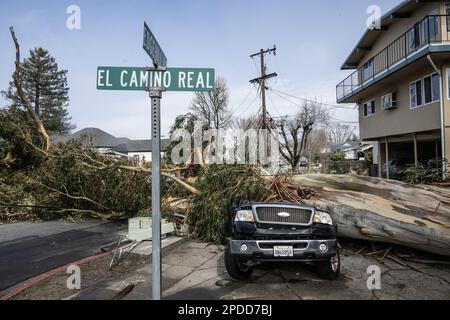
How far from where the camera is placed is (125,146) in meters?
A: 60.0

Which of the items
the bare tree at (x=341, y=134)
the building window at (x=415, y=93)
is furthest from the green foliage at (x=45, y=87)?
the bare tree at (x=341, y=134)

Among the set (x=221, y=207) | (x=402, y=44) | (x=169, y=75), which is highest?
(x=402, y=44)

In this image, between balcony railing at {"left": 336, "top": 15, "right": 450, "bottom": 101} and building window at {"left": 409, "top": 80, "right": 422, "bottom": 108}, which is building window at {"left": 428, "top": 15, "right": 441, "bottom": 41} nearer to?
balcony railing at {"left": 336, "top": 15, "right": 450, "bottom": 101}

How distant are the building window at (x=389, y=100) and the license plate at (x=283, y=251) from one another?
16814 millimetres

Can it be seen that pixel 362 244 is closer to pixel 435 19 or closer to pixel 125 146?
pixel 435 19

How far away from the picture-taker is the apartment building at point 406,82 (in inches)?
560

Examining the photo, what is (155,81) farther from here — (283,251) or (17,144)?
(17,144)

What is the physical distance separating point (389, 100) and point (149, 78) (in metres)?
18.7

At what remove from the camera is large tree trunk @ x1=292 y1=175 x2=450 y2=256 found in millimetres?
5660

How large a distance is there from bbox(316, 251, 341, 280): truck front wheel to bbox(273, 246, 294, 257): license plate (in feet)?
2.40

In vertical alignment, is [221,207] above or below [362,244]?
above

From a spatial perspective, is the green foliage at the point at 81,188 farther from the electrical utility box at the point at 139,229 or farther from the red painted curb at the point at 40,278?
the red painted curb at the point at 40,278
